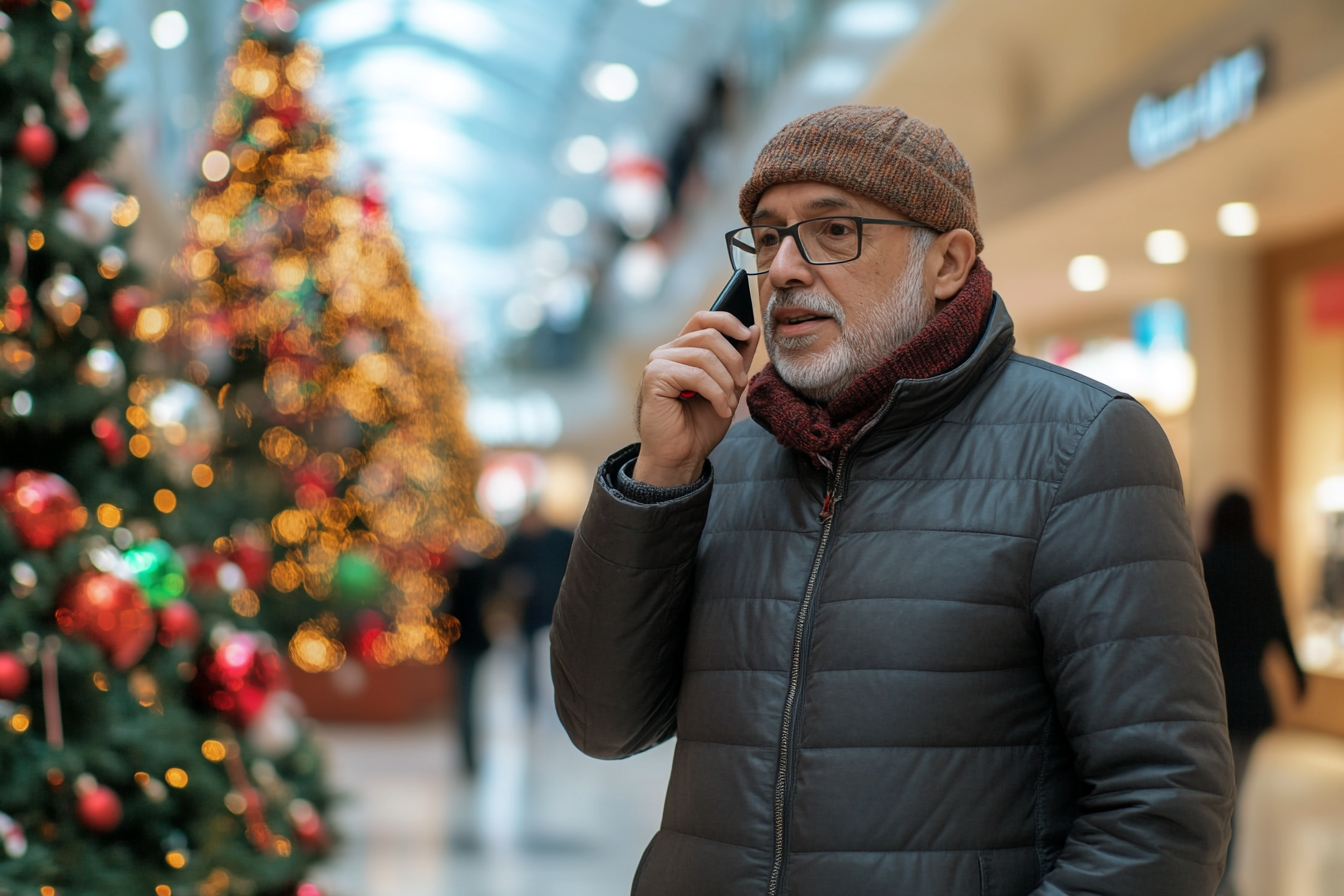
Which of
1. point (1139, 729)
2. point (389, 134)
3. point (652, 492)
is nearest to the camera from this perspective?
point (1139, 729)

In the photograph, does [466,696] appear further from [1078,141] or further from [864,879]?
[864,879]

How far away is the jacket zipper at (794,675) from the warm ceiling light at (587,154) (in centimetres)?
2006

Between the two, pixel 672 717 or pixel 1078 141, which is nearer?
pixel 672 717

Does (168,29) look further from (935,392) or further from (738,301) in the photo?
(935,392)

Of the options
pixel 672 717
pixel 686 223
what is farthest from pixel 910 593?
pixel 686 223

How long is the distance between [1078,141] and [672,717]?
A: 25.5 feet

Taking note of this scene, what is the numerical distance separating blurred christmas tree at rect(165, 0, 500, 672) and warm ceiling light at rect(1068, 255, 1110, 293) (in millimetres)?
5524

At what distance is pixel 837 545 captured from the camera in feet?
5.20

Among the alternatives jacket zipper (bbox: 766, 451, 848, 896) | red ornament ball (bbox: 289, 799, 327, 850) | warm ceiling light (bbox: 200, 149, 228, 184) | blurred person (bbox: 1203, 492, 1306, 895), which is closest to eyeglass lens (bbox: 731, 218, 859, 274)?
jacket zipper (bbox: 766, 451, 848, 896)

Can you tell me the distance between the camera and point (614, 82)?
1836 centimetres

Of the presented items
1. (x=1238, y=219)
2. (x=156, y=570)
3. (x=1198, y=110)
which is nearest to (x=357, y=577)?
(x=156, y=570)

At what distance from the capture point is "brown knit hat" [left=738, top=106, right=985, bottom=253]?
1.62 metres

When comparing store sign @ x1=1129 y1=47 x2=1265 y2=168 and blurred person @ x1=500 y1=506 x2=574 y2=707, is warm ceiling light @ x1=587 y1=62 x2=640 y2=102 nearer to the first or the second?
blurred person @ x1=500 y1=506 x2=574 y2=707

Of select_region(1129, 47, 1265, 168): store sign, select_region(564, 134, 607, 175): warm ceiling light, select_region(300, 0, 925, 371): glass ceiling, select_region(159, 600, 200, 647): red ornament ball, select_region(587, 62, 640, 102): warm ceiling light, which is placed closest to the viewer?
select_region(159, 600, 200, 647): red ornament ball
